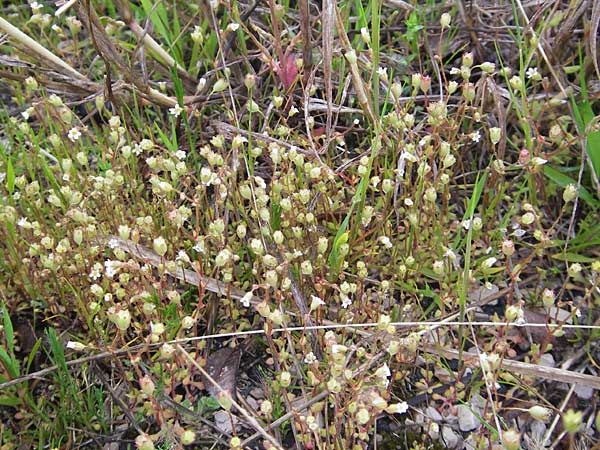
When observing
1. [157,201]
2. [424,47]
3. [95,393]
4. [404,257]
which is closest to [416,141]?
[404,257]

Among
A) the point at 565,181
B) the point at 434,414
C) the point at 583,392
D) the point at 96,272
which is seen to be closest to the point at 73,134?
the point at 96,272

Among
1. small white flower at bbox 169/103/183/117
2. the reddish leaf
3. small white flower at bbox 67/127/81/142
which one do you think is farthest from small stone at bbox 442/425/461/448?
small white flower at bbox 67/127/81/142

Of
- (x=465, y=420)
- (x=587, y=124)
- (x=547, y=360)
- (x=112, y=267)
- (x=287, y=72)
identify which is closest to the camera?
(x=112, y=267)

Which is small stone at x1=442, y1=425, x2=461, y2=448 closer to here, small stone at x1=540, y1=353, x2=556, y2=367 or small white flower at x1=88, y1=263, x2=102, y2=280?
small stone at x1=540, y1=353, x2=556, y2=367

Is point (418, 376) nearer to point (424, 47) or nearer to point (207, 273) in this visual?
point (207, 273)

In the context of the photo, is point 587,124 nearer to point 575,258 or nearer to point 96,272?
point 575,258

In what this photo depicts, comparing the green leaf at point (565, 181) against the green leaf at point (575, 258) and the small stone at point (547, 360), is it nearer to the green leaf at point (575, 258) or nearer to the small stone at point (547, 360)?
the green leaf at point (575, 258)

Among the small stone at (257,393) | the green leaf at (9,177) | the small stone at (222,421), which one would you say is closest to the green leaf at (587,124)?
the small stone at (257,393)

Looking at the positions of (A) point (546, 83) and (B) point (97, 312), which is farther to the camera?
(A) point (546, 83)
